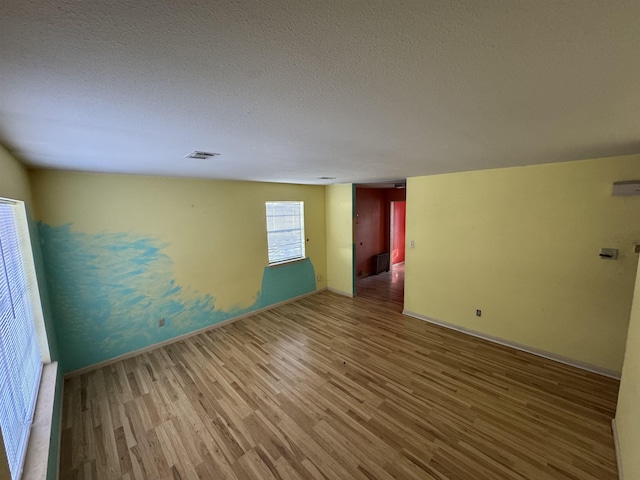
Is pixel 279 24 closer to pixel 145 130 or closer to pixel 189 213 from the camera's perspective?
pixel 145 130

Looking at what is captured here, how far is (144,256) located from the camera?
3.39m

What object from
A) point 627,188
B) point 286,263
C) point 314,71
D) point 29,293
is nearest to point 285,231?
point 286,263

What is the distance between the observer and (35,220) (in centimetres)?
265

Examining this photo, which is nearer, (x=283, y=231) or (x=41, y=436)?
(x=41, y=436)

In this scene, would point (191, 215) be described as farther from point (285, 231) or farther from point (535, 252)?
point (535, 252)

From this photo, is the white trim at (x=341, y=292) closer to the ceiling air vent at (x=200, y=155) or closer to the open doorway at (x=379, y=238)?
the open doorway at (x=379, y=238)

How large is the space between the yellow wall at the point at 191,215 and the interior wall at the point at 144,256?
11 millimetres

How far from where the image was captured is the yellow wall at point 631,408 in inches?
61.6

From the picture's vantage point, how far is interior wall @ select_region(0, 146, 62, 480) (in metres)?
1.67

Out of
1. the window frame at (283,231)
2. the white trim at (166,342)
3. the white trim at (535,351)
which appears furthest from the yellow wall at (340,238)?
the white trim at (535,351)

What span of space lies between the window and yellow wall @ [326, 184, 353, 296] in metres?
0.68

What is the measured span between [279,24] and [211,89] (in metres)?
0.45

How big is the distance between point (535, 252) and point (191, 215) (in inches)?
178

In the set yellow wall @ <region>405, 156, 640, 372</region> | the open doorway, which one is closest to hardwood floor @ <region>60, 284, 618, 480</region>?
yellow wall @ <region>405, 156, 640, 372</region>
